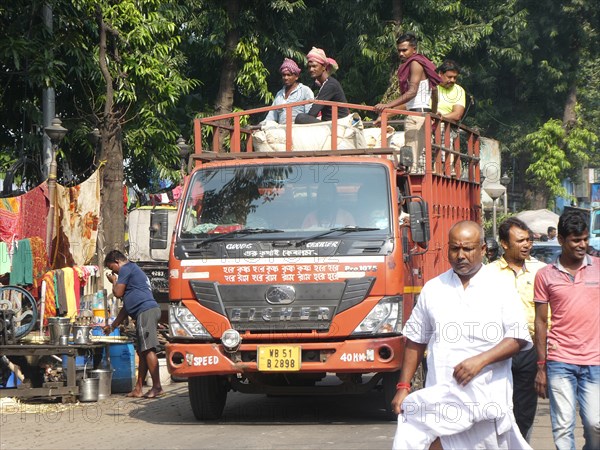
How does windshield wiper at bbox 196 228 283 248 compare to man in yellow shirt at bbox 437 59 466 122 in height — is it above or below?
below

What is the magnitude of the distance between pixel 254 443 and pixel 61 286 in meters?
6.74

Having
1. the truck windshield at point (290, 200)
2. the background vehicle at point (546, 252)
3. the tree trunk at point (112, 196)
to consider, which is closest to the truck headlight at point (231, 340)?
the truck windshield at point (290, 200)

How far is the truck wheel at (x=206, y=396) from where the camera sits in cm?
1041

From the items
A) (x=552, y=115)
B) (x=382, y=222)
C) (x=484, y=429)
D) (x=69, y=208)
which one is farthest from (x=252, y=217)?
(x=552, y=115)

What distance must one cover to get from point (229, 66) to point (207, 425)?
52.2 ft

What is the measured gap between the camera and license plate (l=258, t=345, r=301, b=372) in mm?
9516

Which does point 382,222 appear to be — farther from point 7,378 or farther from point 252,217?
point 7,378

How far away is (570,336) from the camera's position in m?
6.65

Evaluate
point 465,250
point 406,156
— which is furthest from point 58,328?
point 465,250

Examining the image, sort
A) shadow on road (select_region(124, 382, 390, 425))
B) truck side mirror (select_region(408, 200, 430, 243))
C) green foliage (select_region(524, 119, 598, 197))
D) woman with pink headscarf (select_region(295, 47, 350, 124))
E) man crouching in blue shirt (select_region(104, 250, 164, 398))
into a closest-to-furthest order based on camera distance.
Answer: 1. truck side mirror (select_region(408, 200, 430, 243))
2. shadow on road (select_region(124, 382, 390, 425))
3. woman with pink headscarf (select_region(295, 47, 350, 124))
4. man crouching in blue shirt (select_region(104, 250, 164, 398))
5. green foliage (select_region(524, 119, 598, 197))

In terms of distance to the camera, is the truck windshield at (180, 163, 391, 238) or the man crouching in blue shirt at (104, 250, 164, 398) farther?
the man crouching in blue shirt at (104, 250, 164, 398)

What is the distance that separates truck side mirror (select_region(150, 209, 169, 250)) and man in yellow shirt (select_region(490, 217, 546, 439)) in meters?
3.71

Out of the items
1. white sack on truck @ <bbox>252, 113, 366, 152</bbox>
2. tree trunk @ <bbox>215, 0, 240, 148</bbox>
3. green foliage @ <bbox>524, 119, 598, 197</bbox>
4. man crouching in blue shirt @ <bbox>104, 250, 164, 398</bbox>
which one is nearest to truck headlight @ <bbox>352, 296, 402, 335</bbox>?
white sack on truck @ <bbox>252, 113, 366, 152</bbox>

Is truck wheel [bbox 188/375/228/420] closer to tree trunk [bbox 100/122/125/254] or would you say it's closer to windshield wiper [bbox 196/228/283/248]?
windshield wiper [bbox 196/228/283/248]
